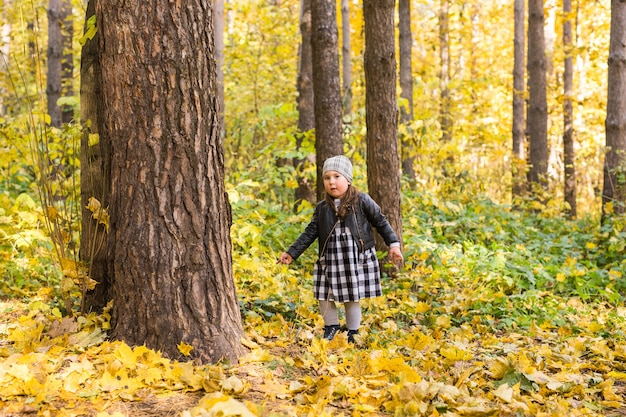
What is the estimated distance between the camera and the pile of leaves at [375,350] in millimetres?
3004

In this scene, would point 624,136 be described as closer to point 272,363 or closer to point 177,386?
point 272,363

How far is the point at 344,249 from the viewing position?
15.6 ft

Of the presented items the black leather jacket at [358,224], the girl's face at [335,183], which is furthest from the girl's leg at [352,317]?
the girl's face at [335,183]

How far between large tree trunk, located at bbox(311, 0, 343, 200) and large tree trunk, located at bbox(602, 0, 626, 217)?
4.56m

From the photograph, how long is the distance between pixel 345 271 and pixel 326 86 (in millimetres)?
3605

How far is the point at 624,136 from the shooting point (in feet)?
31.7

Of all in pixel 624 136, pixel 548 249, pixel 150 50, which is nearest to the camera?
pixel 150 50

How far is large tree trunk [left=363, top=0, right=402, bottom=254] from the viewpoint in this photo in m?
6.73

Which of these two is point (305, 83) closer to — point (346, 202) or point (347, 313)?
point (346, 202)

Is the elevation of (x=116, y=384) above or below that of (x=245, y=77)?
below

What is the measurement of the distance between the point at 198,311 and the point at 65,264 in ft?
3.25

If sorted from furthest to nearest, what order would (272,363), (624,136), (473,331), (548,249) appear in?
(624,136), (548,249), (473,331), (272,363)

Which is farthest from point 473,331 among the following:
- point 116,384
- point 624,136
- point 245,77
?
point 245,77

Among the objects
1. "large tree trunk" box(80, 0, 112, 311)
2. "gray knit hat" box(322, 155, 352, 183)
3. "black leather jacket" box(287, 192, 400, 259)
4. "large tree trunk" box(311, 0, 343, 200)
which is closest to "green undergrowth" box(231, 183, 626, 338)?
"black leather jacket" box(287, 192, 400, 259)
